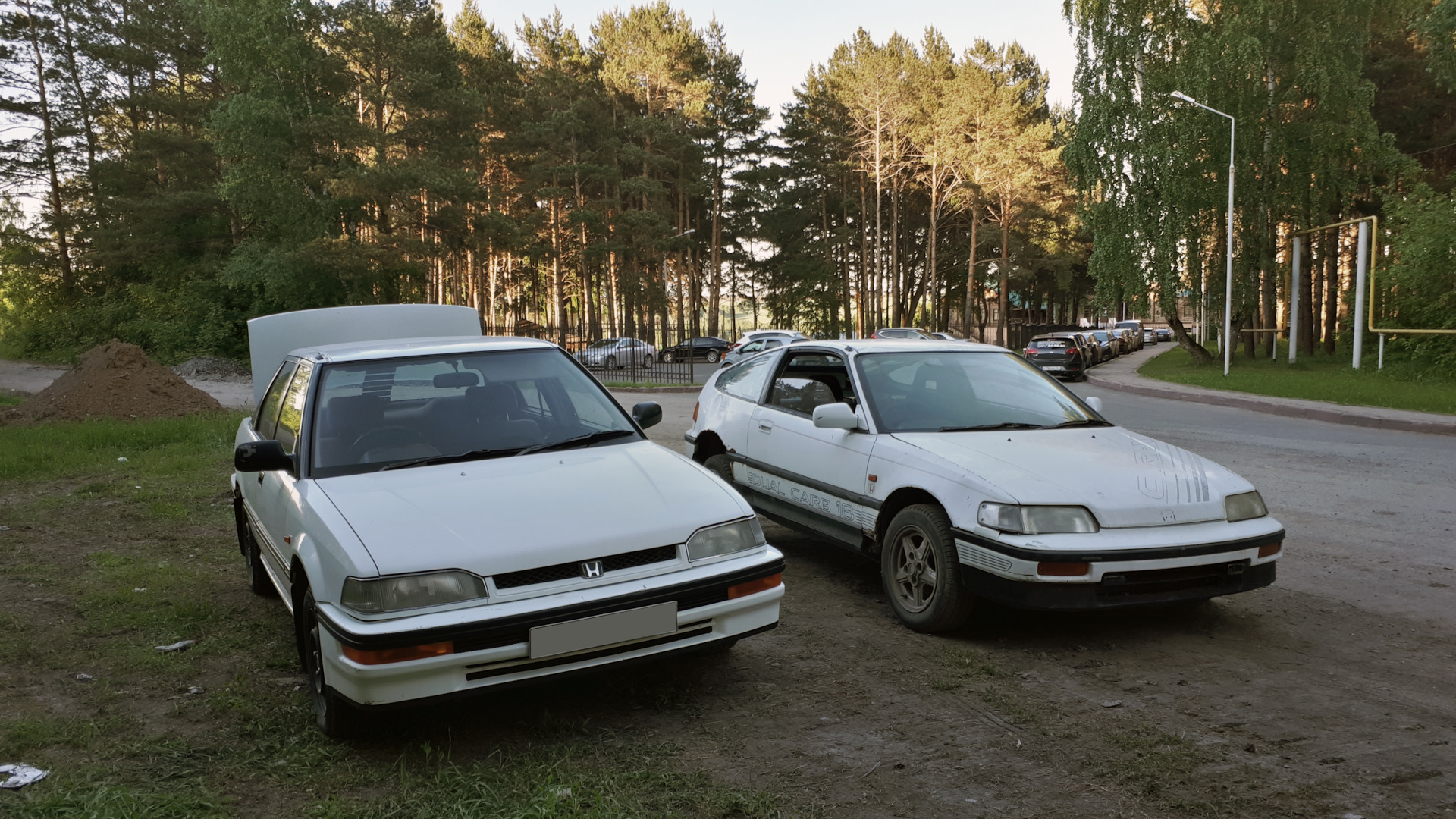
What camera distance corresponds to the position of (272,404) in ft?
17.4

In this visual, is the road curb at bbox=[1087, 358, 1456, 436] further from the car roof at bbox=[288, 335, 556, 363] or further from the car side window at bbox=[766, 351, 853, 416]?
the car roof at bbox=[288, 335, 556, 363]

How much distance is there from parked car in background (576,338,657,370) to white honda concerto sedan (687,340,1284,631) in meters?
26.8

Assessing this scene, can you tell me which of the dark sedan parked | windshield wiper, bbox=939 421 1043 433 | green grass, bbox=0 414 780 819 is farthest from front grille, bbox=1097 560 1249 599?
the dark sedan parked

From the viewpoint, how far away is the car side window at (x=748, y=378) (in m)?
6.66

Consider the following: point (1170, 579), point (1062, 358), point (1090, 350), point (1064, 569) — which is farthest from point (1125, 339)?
point (1064, 569)

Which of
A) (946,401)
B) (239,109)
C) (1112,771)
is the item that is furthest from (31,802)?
(239,109)

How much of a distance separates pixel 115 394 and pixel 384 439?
14.8 metres

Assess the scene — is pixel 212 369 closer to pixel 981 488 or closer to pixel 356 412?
pixel 356 412

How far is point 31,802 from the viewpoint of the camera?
302 cm

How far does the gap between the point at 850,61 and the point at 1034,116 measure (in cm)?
1121

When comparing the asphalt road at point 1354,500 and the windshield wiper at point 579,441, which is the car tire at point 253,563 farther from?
the asphalt road at point 1354,500

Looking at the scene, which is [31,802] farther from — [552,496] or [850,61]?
[850,61]

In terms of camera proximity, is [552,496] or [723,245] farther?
[723,245]

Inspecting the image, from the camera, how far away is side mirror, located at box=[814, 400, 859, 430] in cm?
528
